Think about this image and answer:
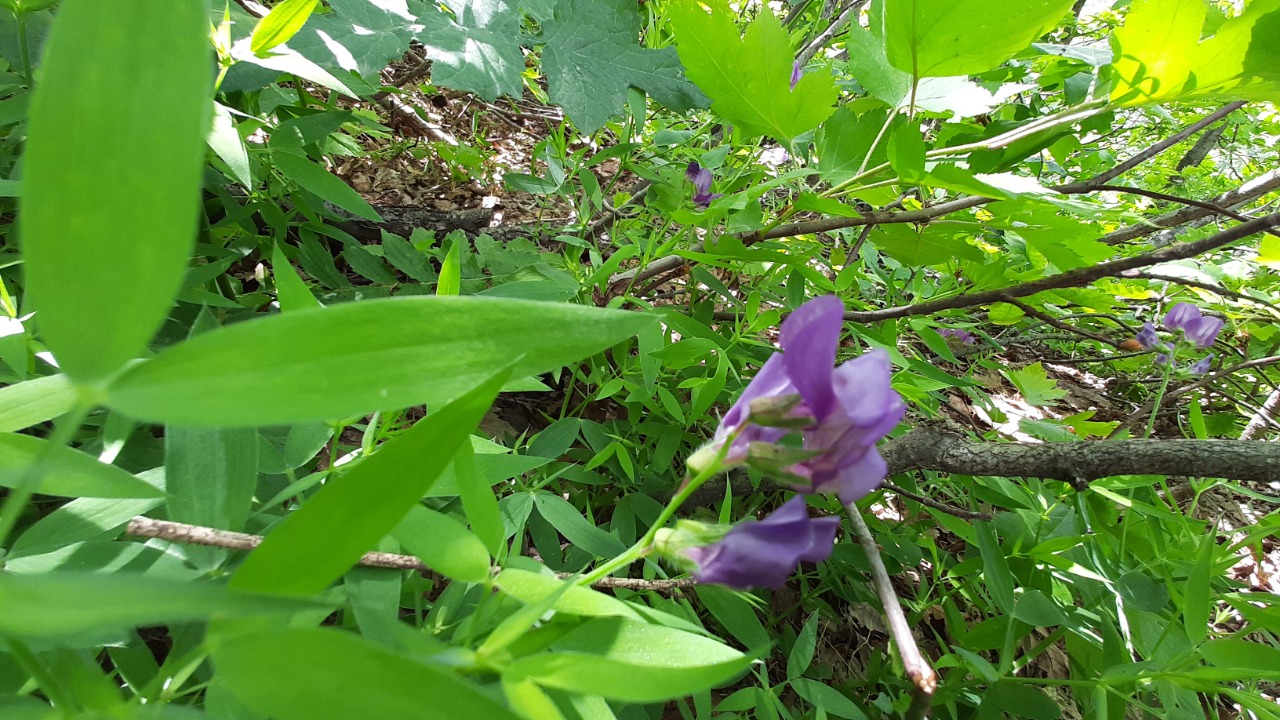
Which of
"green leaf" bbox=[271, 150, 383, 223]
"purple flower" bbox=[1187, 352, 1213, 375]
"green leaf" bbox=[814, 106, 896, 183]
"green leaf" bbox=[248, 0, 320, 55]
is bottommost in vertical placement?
"purple flower" bbox=[1187, 352, 1213, 375]

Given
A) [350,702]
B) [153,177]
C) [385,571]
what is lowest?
[385,571]

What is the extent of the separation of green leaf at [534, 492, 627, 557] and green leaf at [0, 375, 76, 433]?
0.60 meters

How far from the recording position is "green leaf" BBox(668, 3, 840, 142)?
36.5 inches

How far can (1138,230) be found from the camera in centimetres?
155

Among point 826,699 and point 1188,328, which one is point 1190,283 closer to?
point 1188,328

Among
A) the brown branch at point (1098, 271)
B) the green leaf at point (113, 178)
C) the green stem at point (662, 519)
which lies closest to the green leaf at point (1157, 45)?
the brown branch at point (1098, 271)

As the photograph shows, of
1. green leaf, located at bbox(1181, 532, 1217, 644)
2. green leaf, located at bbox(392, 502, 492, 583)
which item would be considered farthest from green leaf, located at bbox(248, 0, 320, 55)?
green leaf, located at bbox(1181, 532, 1217, 644)

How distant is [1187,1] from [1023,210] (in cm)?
32

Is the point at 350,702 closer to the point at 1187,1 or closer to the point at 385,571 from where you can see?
the point at 385,571

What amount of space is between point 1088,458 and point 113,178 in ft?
3.76

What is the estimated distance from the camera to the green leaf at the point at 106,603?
262 mm

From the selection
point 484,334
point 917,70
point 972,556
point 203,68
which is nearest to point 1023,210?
point 917,70

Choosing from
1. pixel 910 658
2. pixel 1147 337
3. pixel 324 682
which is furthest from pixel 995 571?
pixel 1147 337

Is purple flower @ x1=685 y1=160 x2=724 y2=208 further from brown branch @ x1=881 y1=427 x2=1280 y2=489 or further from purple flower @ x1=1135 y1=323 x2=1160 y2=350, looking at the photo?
purple flower @ x1=1135 y1=323 x2=1160 y2=350
